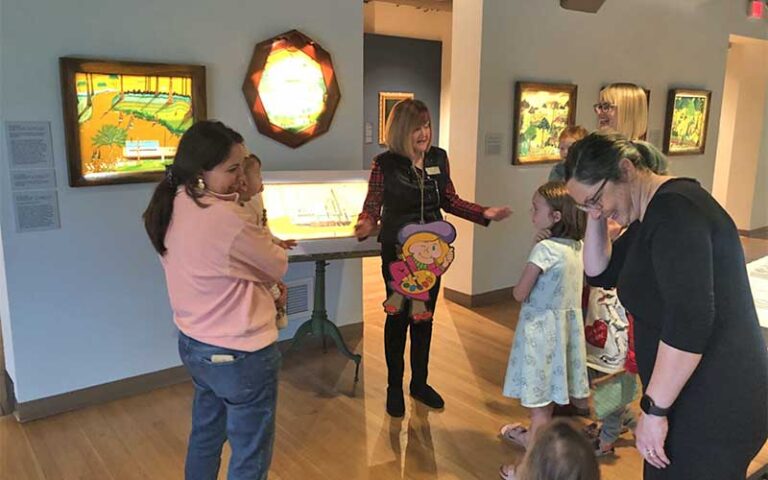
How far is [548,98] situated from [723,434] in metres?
4.09

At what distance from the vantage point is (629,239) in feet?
5.62

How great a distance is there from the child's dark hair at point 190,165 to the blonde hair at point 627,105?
Result: 2040mm

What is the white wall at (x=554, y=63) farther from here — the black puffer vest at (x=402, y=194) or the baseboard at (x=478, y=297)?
the black puffer vest at (x=402, y=194)

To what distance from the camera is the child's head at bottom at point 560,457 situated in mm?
1275

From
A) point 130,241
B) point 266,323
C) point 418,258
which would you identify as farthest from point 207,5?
point 266,323

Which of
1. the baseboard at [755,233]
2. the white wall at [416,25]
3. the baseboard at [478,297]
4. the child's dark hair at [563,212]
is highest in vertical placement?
the white wall at [416,25]

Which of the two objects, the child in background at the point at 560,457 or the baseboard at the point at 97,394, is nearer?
the child in background at the point at 560,457

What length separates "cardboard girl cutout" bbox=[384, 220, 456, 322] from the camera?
2.89 metres

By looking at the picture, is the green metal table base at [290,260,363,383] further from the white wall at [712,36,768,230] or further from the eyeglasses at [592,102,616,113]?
the white wall at [712,36,768,230]

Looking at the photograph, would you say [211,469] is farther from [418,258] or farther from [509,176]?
[509,176]

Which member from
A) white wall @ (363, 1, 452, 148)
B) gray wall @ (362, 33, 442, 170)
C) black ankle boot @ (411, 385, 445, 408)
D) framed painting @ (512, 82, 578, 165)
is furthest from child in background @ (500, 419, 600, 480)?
gray wall @ (362, 33, 442, 170)

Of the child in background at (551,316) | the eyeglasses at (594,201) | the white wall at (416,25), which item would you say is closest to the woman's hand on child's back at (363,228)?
the child in background at (551,316)

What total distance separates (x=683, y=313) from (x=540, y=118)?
4.02 m

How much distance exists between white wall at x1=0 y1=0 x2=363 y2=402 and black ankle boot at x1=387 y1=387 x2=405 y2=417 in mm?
1288
